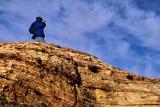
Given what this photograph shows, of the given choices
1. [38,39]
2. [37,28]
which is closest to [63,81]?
[38,39]

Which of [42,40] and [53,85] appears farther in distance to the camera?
[42,40]

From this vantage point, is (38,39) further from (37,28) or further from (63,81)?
(63,81)

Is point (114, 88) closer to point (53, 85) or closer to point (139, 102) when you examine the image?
point (139, 102)

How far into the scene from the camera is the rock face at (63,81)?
30672 mm

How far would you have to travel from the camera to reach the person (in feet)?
125

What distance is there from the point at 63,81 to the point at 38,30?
686 cm

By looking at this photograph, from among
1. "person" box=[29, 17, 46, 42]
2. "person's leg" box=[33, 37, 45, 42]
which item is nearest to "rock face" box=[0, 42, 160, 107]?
"person's leg" box=[33, 37, 45, 42]

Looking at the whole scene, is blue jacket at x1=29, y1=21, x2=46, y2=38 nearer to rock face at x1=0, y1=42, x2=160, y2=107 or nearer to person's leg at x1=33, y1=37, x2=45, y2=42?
person's leg at x1=33, y1=37, x2=45, y2=42

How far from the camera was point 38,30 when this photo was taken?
3825cm

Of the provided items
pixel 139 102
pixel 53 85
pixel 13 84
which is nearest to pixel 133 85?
pixel 139 102

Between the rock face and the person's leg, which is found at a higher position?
the person's leg

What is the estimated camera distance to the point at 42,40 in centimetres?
3841

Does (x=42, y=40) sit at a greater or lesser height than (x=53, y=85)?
greater

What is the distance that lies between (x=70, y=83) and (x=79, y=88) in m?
0.81
